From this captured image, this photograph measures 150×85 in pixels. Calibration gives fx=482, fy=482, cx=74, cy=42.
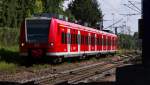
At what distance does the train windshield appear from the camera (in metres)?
27.3

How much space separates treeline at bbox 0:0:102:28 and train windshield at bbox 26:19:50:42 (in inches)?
890

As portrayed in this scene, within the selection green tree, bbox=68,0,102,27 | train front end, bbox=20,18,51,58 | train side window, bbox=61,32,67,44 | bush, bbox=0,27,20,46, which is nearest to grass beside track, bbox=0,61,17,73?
train front end, bbox=20,18,51,58

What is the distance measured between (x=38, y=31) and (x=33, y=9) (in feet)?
106

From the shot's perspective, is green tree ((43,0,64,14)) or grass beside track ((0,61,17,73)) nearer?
grass beside track ((0,61,17,73))

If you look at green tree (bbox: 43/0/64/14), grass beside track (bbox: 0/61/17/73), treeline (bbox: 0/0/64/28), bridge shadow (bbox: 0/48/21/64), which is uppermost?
green tree (bbox: 43/0/64/14)

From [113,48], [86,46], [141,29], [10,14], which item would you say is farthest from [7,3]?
[141,29]

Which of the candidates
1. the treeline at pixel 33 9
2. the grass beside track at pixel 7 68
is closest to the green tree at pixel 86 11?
the treeline at pixel 33 9

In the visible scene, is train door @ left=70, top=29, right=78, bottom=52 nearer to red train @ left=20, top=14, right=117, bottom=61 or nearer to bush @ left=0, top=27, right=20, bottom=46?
red train @ left=20, top=14, right=117, bottom=61

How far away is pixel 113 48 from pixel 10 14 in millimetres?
12681

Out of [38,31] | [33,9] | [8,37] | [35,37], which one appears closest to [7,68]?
[35,37]

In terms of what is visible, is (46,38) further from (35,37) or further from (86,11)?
(86,11)

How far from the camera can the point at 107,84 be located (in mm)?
16078

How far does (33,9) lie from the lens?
5941 centimetres

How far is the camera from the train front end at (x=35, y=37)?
27.3 m
